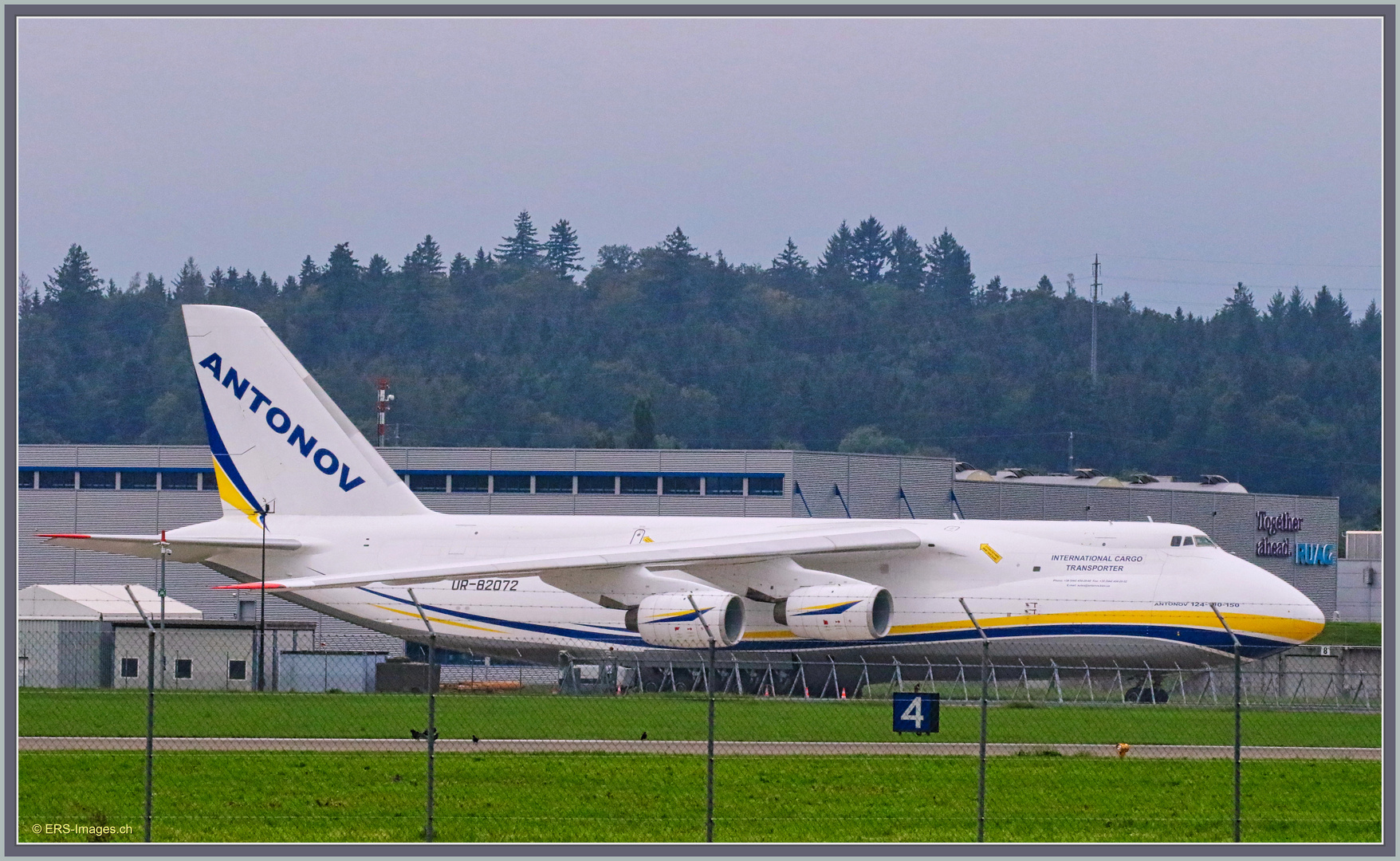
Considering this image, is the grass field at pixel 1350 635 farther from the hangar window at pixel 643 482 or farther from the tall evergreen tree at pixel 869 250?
the tall evergreen tree at pixel 869 250

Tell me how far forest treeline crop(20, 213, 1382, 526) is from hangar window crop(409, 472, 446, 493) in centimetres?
4890

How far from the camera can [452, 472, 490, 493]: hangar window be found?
5631cm

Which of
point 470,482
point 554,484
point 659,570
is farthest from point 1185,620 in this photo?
point 470,482

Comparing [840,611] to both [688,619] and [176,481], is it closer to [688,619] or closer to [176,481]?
[688,619]

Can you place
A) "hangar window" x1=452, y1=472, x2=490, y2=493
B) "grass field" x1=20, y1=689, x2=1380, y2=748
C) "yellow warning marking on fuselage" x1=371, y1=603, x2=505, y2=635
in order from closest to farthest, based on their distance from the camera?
1. "grass field" x1=20, y1=689, x2=1380, y2=748
2. "yellow warning marking on fuselage" x1=371, y1=603, x2=505, y2=635
3. "hangar window" x1=452, y1=472, x2=490, y2=493

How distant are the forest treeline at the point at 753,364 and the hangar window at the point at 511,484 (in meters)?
49.4

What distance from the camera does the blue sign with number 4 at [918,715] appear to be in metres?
16.2

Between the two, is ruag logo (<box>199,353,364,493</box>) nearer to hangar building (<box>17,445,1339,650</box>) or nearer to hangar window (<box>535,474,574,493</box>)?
hangar building (<box>17,445,1339,650</box>)

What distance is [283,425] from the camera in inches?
1471

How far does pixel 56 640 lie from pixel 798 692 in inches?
555

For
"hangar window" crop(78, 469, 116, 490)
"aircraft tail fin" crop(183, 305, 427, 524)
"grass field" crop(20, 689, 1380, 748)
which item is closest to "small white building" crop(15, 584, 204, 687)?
"aircraft tail fin" crop(183, 305, 427, 524)

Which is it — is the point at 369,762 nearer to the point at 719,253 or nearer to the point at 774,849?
the point at 774,849

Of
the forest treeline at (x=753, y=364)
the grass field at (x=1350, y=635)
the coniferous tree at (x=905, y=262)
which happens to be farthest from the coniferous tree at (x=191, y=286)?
the grass field at (x=1350, y=635)
